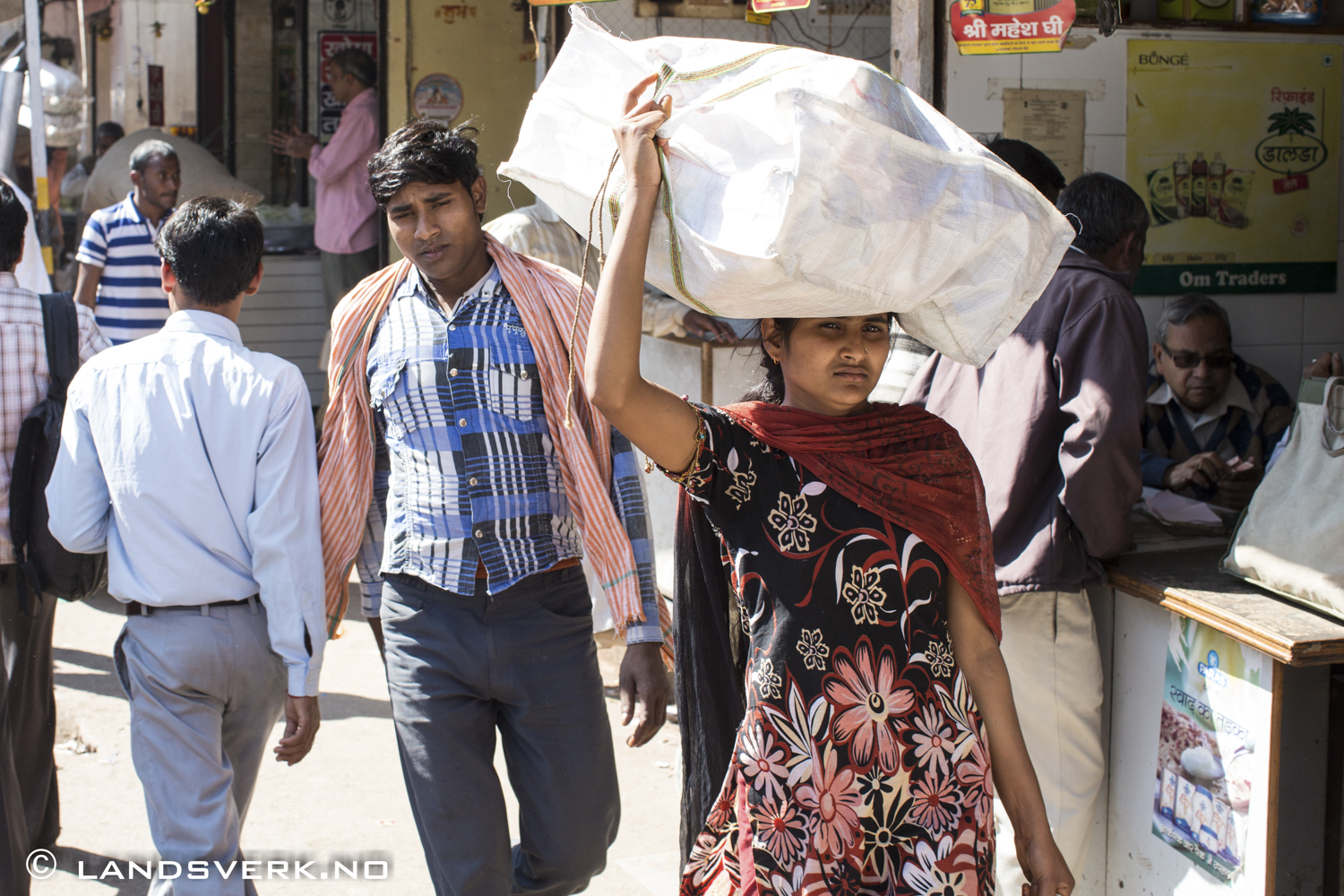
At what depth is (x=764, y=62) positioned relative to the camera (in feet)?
5.94

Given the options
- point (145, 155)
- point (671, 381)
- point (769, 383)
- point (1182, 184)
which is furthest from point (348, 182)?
point (769, 383)

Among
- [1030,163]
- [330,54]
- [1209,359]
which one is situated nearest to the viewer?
[1030,163]

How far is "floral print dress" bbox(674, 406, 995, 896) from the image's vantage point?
76.7 inches

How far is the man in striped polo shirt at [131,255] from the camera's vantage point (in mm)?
6055

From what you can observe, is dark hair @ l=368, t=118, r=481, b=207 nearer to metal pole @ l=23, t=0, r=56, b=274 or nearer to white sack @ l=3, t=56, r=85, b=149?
metal pole @ l=23, t=0, r=56, b=274

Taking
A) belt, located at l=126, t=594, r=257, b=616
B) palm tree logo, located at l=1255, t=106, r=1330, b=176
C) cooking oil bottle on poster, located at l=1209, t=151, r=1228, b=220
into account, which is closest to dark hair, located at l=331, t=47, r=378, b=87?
cooking oil bottle on poster, located at l=1209, t=151, r=1228, b=220

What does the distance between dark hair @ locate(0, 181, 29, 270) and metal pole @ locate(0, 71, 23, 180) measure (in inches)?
123

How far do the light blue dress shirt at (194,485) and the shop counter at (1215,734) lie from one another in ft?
6.23

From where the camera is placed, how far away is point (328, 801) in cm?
418

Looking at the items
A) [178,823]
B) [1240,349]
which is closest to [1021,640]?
[178,823]

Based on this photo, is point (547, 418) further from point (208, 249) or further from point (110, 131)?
point (110, 131)

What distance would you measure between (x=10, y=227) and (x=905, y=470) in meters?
2.37

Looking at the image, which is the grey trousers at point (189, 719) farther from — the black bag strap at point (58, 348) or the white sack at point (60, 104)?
the white sack at point (60, 104)

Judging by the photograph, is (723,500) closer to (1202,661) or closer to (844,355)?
(844,355)
